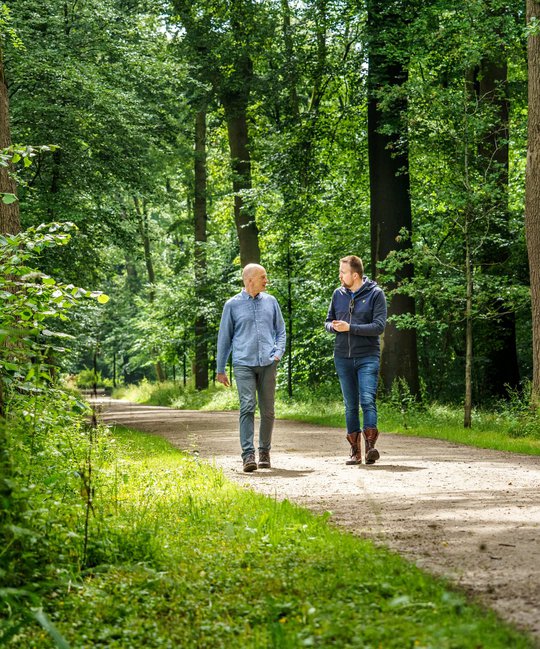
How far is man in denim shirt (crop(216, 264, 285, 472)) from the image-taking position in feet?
30.4

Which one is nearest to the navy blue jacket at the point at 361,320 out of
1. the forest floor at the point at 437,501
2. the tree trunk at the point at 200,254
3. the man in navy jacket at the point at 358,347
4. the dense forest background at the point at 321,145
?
the man in navy jacket at the point at 358,347

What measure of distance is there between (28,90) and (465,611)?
16.6m

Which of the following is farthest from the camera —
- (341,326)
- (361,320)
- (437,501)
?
(361,320)

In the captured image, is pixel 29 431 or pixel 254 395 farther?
pixel 254 395

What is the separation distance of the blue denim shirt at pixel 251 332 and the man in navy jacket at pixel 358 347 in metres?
0.62

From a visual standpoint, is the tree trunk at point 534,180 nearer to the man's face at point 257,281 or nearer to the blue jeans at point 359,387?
the blue jeans at point 359,387

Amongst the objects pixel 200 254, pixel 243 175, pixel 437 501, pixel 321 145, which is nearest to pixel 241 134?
pixel 243 175

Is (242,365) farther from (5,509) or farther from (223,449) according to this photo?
(5,509)

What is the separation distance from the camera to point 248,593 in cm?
414

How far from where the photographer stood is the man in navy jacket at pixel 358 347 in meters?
9.25

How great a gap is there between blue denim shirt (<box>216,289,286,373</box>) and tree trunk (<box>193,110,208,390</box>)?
65.3 ft

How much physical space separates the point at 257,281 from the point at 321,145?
12.6 m

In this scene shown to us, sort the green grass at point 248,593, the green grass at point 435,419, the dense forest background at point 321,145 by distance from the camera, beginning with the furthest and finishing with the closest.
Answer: the dense forest background at point 321,145 < the green grass at point 435,419 < the green grass at point 248,593

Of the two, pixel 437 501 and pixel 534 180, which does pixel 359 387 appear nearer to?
pixel 437 501
